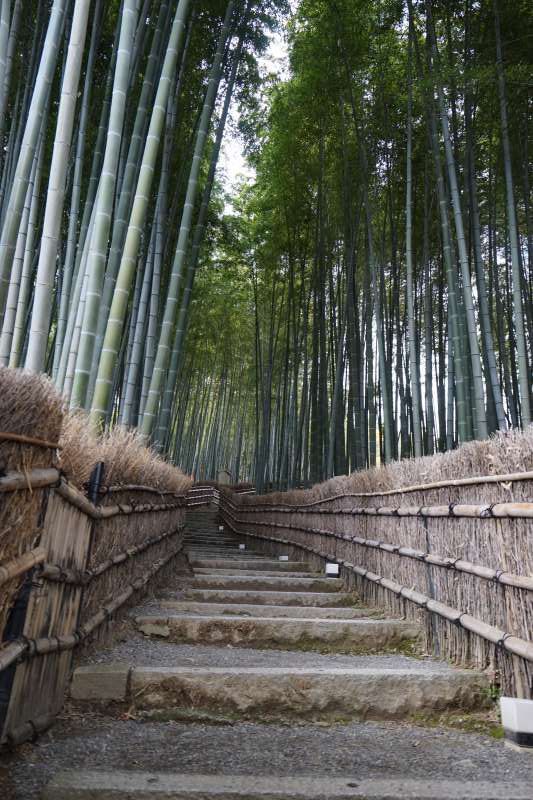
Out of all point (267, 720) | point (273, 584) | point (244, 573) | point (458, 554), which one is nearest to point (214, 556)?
point (244, 573)

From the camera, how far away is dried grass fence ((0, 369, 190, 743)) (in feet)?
3.74

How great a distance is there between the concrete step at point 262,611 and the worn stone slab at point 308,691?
2.82 ft

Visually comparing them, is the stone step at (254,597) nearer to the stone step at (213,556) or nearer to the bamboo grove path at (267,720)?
the bamboo grove path at (267,720)

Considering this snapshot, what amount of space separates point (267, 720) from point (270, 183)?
22.6 ft

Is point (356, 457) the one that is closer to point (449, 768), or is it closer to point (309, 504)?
point (309, 504)

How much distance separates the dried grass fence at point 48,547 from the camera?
1140 mm

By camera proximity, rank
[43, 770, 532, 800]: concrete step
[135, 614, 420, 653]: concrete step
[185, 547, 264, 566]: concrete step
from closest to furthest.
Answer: [43, 770, 532, 800]: concrete step, [135, 614, 420, 653]: concrete step, [185, 547, 264, 566]: concrete step

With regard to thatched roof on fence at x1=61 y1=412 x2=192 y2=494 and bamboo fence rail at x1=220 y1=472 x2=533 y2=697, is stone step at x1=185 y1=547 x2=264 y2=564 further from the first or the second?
thatched roof on fence at x1=61 y1=412 x2=192 y2=494

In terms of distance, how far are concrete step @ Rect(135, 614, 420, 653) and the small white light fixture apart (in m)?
0.82

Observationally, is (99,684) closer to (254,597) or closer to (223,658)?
(223,658)

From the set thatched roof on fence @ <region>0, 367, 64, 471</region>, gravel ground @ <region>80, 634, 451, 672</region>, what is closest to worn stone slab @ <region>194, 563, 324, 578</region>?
gravel ground @ <region>80, 634, 451, 672</region>

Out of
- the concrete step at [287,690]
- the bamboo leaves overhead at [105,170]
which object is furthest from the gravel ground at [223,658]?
the bamboo leaves overhead at [105,170]

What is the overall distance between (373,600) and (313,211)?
582cm

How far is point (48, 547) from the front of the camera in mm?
1364
